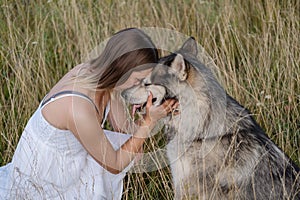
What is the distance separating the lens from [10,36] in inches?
186

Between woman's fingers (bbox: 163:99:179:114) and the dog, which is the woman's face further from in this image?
woman's fingers (bbox: 163:99:179:114)

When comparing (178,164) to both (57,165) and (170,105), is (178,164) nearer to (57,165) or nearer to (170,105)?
(170,105)

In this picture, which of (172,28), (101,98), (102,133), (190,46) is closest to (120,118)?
(101,98)

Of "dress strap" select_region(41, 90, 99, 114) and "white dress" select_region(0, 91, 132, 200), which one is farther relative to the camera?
"white dress" select_region(0, 91, 132, 200)

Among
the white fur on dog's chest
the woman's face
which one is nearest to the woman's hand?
the woman's face

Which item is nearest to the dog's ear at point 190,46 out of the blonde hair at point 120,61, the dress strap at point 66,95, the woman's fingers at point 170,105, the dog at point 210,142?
the dog at point 210,142

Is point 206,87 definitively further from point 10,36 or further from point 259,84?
point 10,36

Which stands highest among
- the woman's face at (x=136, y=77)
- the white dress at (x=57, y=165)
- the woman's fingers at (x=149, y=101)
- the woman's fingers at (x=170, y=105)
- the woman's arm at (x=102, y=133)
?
the woman's face at (x=136, y=77)

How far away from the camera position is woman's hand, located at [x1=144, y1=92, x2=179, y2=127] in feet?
10.1

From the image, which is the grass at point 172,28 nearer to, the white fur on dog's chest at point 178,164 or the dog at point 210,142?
the white fur on dog's chest at point 178,164

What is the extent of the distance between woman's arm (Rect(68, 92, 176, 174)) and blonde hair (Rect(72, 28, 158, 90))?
159mm

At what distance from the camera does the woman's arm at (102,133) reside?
10.2 ft

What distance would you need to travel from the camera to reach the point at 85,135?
312 centimetres

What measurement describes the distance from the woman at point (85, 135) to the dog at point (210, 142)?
106 millimetres
